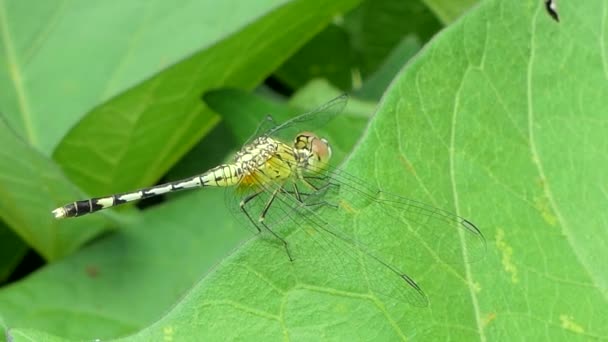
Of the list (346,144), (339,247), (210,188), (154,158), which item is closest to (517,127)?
(339,247)

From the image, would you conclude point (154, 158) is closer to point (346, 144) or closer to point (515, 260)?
point (346, 144)

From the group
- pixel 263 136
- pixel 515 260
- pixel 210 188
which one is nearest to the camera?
pixel 515 260

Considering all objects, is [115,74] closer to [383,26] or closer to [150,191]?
[150,191]

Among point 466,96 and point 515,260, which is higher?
point 466,96

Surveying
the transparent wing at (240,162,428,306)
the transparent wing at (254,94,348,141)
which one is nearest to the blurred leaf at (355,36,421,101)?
the transparent wing at (254,94,348,141)

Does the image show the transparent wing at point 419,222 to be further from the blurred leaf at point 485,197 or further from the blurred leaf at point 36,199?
the blurred leaf at point 36,199

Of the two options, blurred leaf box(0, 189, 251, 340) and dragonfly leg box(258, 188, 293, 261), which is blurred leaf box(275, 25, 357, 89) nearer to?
blurred leaf box(0, 189, 251, 340)
